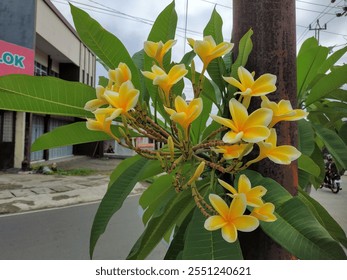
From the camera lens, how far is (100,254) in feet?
11.3

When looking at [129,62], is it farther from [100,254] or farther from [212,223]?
[100,254]

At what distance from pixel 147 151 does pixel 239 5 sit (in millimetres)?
370

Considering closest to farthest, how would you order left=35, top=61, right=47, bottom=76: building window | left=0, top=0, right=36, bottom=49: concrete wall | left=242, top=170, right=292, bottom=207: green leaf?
left=242, top=170, right=292, bottom=207: green leaf < left=0, top=0, right=36, bottom=49: concrete wall < left=35, top=61, right=47, bottom=76: building window

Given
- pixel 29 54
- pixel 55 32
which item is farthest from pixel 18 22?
pixel 55 32

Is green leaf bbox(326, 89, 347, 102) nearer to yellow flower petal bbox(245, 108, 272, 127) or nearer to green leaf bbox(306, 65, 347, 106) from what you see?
green leaf bbox(306, 65, 347, 106)

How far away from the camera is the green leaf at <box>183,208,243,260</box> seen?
1.54 feet

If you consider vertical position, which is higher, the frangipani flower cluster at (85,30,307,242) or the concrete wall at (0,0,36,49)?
the concrete wall at (0,0,36,49)

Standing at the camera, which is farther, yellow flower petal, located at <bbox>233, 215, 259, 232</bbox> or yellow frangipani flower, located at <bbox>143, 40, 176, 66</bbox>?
yellow frangipani flower, located at <bbox>143, 40, 176, 66</bbox>

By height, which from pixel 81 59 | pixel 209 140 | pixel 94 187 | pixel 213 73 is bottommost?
pixel 94 187


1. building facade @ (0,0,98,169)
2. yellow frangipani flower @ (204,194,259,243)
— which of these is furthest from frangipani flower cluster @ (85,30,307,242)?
building facade @ (0,0,98,169)

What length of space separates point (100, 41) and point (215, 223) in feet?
1.34

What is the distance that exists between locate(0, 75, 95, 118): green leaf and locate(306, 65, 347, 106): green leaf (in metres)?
0.60

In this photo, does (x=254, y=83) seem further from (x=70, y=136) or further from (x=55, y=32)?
(x=55, y=32)

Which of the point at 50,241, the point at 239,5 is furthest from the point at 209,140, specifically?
the point at 50,241
